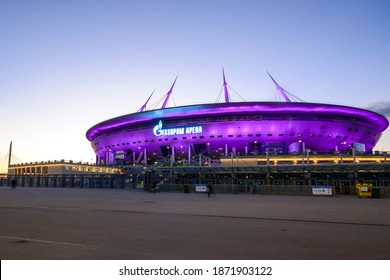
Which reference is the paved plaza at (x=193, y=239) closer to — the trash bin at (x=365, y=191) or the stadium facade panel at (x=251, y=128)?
the trash bin at (x=365, y=191)

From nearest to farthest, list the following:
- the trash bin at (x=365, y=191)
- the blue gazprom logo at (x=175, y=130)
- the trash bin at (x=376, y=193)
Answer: the trash bin at (x=376, y=193)
the trash bin at (x=365, y=191)
the blue gazprom logo at (x=175, y=130)

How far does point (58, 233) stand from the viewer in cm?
885

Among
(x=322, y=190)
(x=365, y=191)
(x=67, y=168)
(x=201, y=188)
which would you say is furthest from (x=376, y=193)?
(x=67, y=168)

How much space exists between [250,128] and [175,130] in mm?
21422

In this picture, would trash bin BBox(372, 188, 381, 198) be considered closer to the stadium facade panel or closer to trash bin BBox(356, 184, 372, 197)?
trash bin BBox(356, 184, 372, 197)

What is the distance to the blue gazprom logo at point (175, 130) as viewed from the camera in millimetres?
81944

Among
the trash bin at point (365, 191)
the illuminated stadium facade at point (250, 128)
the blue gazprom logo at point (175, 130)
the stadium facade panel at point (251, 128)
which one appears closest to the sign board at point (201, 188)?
the trash bin at point (365, 191)

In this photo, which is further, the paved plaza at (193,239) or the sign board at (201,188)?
the sign board at (201,188)

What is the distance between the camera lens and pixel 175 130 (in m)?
84.0

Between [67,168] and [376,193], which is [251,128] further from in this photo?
[376,193]

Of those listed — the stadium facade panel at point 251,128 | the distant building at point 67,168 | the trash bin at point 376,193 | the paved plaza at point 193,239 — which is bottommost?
the trash bin at point 376,193

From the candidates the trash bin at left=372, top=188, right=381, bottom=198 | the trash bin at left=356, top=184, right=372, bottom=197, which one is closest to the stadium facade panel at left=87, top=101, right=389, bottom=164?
the trash bin at left=356, top=184, right=372, bottom=197

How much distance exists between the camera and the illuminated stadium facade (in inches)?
3118
